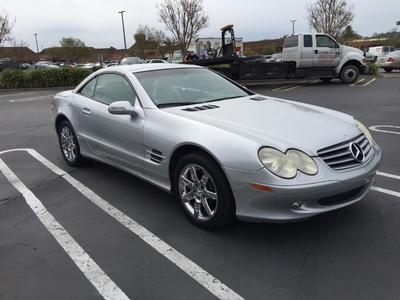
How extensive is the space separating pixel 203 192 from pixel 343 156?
1191mm

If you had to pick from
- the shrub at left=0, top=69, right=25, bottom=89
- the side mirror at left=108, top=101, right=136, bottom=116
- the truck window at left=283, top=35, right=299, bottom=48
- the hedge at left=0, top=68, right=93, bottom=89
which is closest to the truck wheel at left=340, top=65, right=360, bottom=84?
the truck window at left=283, top=35, right=299, bottom=48

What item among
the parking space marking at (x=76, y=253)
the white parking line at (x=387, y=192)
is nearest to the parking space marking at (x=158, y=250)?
the parking space marking at (x=76, y=253)

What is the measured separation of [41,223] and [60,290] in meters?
1.21

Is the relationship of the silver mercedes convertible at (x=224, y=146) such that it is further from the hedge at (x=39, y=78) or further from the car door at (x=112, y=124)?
the hedge at (x=39, y=78)

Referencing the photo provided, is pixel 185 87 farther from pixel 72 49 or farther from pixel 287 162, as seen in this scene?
pixel 72 49

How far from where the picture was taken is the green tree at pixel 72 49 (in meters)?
66.9

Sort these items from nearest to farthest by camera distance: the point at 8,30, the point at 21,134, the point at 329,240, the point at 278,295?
1. the point at 278,295
2. the point at 329,240
3. the point at 21,134
4. the point at 8,30

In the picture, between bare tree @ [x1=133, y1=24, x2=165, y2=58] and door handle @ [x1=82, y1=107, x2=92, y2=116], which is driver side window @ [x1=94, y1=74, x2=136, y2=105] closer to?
door handle @ [x1=82, y1=107, x2=92, y2=116]

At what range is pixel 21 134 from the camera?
7.86 metres

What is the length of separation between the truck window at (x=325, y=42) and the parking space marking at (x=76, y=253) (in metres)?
14.7

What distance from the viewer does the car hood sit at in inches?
117

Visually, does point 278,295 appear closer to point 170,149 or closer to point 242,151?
point 242,151

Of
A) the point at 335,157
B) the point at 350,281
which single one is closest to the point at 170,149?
the point at 335,157

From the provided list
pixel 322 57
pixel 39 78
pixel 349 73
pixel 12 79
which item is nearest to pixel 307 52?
pixel 322 57
